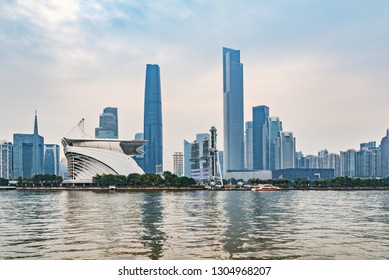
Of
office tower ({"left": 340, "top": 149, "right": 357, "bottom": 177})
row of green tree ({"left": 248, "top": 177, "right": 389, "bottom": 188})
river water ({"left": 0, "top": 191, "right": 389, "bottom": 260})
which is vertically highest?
office tower ({"left": 340, "top": 149, "right": 357, "bottom": 177})

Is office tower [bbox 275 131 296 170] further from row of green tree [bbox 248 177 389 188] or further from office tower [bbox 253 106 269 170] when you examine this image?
row of green tree [bbox 248 177 389 188]

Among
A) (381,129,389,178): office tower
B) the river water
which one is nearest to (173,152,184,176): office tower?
(381,129,389,178): office tower

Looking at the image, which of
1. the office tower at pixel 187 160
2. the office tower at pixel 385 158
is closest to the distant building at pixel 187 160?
the office tower at pixel 187 160

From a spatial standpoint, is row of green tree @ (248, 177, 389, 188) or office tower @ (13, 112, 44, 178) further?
row of green tree @ (248, 177, 389, 188)

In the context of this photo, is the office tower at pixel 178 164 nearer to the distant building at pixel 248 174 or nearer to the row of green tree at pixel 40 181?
the distant building at pixel 248 174

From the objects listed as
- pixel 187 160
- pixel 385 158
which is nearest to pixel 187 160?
pixel 187 160
